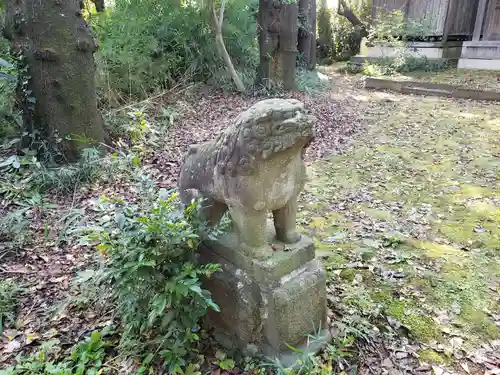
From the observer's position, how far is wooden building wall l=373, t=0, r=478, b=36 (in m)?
12.0

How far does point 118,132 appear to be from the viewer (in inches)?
191

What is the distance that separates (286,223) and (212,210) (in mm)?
440

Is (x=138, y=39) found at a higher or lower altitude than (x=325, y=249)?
higher

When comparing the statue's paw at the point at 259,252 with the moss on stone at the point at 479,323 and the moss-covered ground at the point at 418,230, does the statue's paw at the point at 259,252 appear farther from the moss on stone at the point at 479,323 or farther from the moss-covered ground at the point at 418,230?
the moss on stone at the point at 479,323

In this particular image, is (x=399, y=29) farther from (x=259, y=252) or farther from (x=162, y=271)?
(x=162, y=271)

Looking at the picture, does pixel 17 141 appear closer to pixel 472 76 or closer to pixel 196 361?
pixel 196 361

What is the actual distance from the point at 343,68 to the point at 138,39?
8773 millimetres

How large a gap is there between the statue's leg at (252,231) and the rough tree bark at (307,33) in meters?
8.51

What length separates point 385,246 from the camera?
3094 mm

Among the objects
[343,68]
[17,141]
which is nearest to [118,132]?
[17,141]

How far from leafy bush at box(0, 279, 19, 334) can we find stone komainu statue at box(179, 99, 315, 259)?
1460 mm

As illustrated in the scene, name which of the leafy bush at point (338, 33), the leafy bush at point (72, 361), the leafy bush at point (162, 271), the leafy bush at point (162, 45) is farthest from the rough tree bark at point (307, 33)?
the leafy bush at point (72, 361)

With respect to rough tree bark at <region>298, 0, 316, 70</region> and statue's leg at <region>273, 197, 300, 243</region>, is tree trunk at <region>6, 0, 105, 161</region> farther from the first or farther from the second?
rough tree bark at <region>298, 0, 316, 70</region>

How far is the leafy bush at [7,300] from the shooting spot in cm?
239
